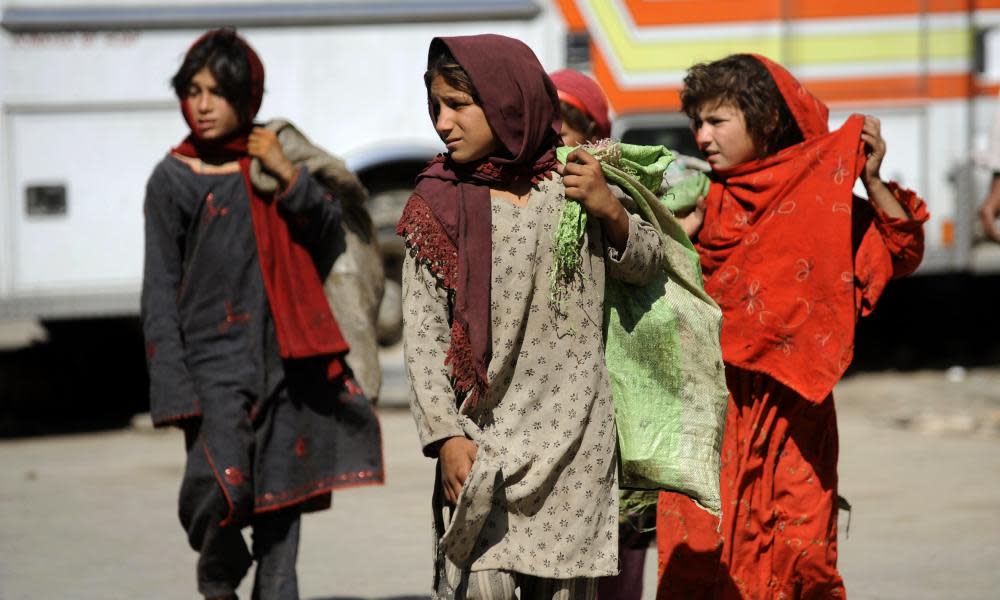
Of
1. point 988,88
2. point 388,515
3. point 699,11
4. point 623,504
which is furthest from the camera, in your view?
point 988,88

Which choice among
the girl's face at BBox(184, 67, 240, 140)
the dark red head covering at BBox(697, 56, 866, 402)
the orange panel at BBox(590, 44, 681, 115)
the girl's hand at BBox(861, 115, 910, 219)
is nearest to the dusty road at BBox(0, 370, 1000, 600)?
the dark red head covering at BBox(697, 56, 866, 402)

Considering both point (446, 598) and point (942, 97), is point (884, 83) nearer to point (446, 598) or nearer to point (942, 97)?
point (942, 97)

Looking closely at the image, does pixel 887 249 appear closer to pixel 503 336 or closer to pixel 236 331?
pixel 503 336

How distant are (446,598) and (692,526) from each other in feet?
2.99

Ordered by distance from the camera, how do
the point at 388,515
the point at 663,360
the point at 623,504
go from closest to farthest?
the point at 663,360, the point at 623,504, the point at 388,515

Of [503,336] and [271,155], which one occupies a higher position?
[271,155]

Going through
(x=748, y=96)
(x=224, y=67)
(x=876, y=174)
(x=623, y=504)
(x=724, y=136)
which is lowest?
(x=623, y=504)

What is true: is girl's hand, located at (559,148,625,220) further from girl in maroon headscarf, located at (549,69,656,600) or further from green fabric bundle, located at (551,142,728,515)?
girl in maroon headscarf, located at (549,69,656,600)

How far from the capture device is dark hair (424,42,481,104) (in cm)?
303

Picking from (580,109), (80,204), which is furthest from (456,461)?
(80,204)

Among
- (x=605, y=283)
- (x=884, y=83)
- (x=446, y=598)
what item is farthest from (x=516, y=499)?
(x=884, y=83)

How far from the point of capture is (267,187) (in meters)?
4.12

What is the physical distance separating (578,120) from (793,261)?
0.96 m

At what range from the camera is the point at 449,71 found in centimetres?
304
